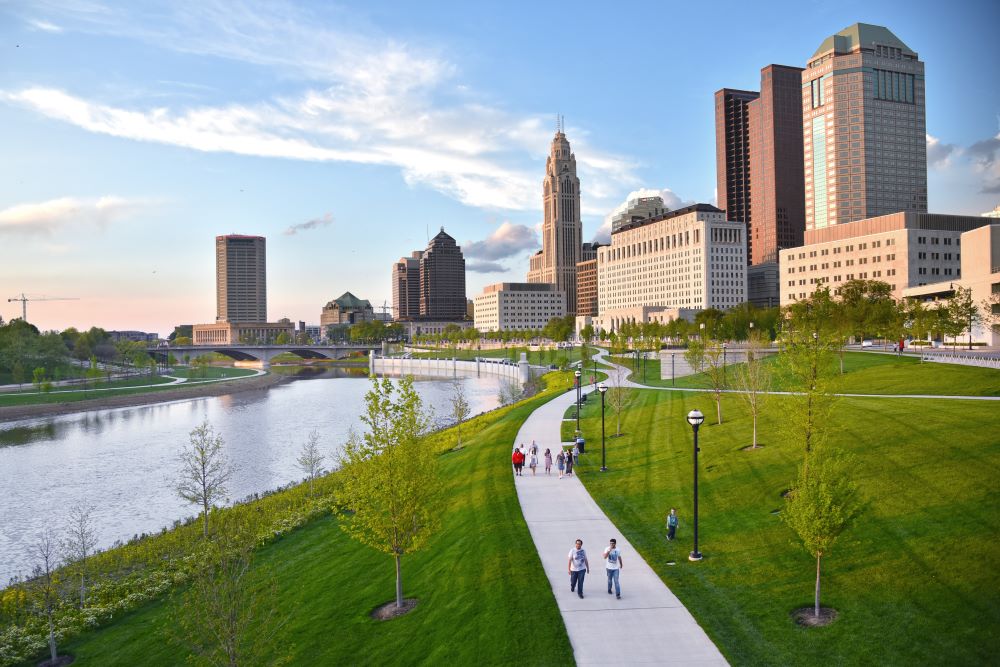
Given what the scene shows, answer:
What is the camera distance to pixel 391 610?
19.5 meters

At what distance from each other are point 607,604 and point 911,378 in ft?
123

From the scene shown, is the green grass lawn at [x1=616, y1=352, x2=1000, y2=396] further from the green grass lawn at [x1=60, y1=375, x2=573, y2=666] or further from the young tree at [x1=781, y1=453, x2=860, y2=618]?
the green grass lawn at [x1=60, y1=375, x2=573, y2=666]

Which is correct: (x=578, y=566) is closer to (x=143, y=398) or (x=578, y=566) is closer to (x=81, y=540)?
(x=81, y=540)

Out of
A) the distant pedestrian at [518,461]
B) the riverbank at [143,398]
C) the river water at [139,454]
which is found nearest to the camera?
the distant pedestrian at [518,461]

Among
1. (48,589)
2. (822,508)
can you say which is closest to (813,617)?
(822,508)

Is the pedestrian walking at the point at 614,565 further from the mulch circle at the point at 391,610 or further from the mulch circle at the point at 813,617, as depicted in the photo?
the mulch circle at the point at 391,610

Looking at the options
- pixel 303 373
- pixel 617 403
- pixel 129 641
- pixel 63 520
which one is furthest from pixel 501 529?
pixel 303 373

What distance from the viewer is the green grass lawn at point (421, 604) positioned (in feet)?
53.1

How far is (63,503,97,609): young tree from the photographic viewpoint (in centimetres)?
2455

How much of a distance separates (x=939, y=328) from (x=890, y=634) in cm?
5659

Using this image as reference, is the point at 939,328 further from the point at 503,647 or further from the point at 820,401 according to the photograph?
the point at 503,647

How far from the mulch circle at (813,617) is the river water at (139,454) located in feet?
58.8

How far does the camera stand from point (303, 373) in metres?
165

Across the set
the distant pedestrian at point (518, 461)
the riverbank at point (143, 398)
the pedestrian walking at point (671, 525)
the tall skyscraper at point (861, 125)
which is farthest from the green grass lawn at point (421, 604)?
the tall skyscraper at point (861, 125)
